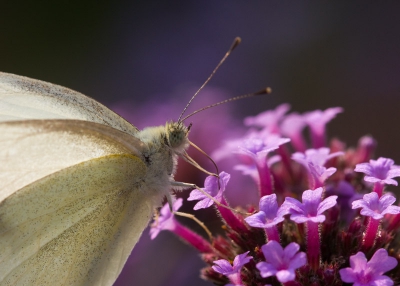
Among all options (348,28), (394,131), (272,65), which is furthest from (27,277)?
(348,28)

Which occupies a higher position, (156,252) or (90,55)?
(90,55)

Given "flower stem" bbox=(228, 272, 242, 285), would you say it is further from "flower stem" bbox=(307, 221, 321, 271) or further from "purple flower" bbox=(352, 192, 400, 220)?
"purple flower" bbox=(352, 192, 400, 220)

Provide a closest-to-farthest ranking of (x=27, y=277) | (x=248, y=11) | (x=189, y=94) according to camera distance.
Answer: (x=27, y=277) → (x=189, y=94) → (x=248, y=11)

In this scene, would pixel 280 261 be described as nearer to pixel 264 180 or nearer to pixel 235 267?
pixel 235 267

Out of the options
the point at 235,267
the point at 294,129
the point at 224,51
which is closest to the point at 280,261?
the point at 235,267

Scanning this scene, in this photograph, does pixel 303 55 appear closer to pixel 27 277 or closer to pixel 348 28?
pixel 348 28

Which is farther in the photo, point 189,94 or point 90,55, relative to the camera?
point 90,55

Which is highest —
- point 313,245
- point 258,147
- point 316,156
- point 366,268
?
point 316,156
